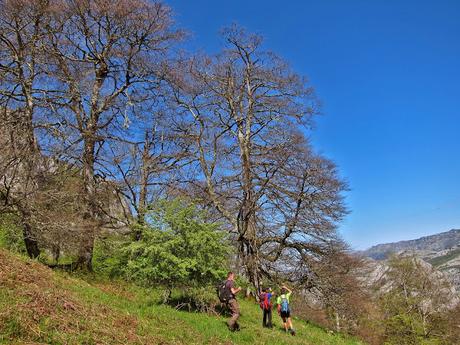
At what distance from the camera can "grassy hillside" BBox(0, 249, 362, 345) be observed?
691 centimetres

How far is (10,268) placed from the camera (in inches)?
403

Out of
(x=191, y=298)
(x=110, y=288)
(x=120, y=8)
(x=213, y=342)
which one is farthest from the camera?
(x=120, y=8)

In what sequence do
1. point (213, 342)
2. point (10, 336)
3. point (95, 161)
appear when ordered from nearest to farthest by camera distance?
point (10, 336)
point (213, 342)
point (95, 161)

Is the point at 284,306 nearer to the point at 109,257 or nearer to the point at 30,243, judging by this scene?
the point at 109,257

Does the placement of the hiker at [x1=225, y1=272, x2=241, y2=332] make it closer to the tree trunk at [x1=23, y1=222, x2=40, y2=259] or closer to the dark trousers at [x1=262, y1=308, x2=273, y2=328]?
the dark trousers at [x1=262, y1=308, x2=273, y2=328]

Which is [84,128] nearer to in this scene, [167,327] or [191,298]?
[191,298]

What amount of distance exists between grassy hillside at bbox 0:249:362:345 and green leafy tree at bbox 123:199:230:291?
1.04 m

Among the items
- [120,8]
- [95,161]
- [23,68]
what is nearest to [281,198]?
[95,161]

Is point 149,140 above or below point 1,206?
above

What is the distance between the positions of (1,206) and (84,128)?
17.2ft

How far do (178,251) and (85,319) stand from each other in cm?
565

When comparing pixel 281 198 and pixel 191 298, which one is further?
pixel 281 198

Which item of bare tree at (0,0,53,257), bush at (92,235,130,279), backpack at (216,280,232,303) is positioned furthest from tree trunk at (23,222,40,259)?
backpack at (216,280,232,303)

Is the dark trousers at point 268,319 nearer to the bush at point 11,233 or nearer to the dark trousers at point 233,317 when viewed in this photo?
the dark trousers at point 233,317
